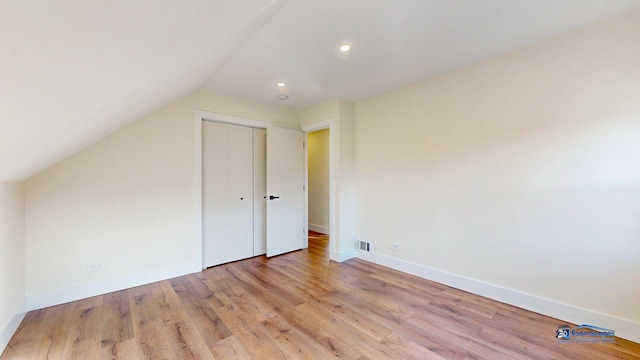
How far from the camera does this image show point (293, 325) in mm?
2117

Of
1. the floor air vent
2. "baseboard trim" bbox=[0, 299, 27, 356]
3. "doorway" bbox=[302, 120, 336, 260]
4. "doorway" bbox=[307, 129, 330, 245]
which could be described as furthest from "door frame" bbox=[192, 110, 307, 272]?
"doorway" bbox=[307, 129, 330, 245]

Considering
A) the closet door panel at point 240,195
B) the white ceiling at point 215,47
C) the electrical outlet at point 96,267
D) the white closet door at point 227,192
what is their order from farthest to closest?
the closet door panel at point 240,195 < the white closet door at point 227,192 < the electrical outlet at point 96,267 < the white ceiling at point 215,47

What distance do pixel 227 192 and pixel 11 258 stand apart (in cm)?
203

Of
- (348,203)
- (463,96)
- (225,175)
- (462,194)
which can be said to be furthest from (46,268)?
(463,96)

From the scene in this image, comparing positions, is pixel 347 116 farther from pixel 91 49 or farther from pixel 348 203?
pixel 91 49

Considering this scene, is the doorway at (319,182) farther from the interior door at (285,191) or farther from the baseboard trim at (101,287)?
the baseboard trim at (101,287)

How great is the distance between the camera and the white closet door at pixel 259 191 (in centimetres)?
394

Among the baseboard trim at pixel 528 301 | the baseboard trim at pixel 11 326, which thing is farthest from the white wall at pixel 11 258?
the baseboard trim at pixel 528 301

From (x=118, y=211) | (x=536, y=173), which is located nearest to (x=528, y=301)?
(x=536, y=173)

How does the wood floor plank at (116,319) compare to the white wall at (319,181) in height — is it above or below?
below

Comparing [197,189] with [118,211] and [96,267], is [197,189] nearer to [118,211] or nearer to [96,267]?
[118,211]

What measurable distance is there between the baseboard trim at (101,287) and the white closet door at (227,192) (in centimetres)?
43

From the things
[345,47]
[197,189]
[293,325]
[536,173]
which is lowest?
[293,325]

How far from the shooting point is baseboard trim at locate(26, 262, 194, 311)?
2.37 metres
